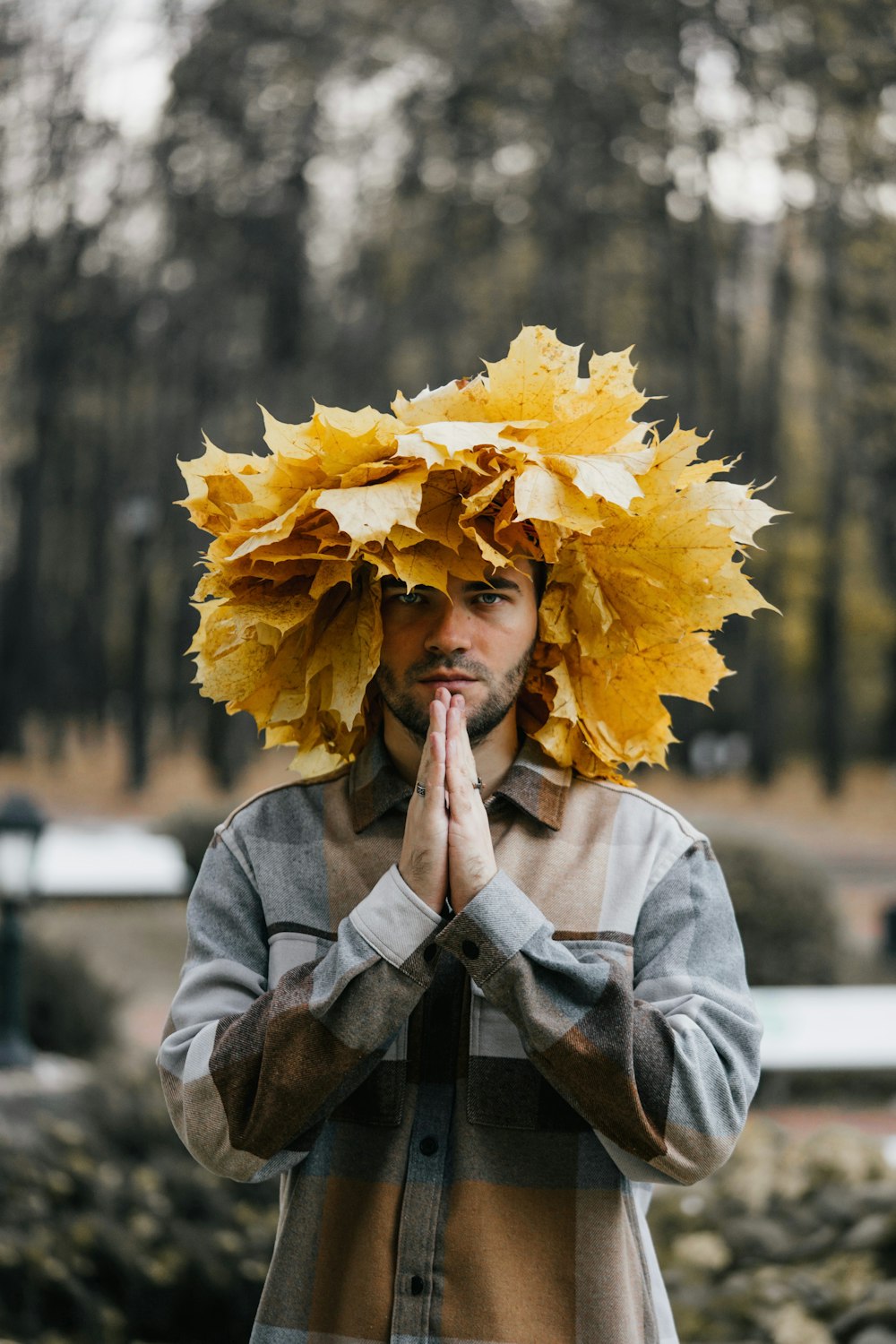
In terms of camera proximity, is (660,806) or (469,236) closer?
(660,806)

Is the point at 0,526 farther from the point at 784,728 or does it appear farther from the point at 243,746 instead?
the point at 784,728

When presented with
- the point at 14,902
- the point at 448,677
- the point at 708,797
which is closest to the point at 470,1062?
the point at 448,677

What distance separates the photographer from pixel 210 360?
55.6 ft

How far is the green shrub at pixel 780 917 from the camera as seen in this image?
7730mm

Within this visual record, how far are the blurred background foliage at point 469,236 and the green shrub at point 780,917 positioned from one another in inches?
323

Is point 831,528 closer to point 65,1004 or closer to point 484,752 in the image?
point 65,1004

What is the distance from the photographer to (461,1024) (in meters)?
1.97

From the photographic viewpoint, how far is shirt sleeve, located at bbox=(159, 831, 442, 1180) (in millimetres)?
1792

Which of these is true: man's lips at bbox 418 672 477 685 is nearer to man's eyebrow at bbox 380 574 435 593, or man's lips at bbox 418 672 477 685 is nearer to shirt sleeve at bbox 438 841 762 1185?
man's eyebrow at bbox 380 574 435 593

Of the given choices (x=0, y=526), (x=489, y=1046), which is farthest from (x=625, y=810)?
(x=0, y=526)

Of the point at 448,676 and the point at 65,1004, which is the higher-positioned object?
the point at 448,676

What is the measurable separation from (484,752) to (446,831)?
30 cm

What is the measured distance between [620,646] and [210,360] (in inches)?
609

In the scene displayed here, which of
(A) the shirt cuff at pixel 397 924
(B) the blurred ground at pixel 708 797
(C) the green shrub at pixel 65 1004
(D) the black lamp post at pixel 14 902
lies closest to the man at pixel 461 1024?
(A) the shirt cuff at pixel 397 924
